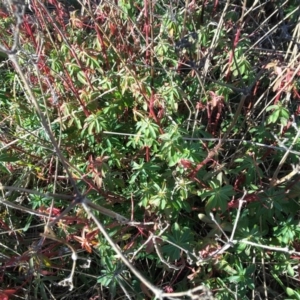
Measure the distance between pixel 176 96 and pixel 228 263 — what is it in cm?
67

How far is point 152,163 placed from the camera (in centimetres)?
182

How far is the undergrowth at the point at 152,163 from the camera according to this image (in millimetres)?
1687

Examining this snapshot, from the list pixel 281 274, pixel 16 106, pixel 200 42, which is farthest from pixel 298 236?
pixel 16 106

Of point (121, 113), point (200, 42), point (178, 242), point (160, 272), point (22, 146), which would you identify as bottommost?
point (160, 272)

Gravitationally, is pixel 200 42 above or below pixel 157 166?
above

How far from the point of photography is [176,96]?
5.97 feet

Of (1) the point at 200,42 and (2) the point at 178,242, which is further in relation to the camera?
(1) the point at 200,42

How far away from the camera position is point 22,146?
6.56 ft

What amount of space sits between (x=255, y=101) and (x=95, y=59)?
75 centimetres

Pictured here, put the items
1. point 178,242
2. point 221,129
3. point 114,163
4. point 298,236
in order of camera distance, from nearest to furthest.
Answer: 1. point 178,242
2. point 298,236
3. point 114,163
4. point 221,129

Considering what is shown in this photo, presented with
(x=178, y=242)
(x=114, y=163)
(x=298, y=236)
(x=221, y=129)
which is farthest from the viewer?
(x=221, y=129)

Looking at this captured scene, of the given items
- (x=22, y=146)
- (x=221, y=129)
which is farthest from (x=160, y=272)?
(x=22, y=146)

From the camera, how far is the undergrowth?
5.53ft

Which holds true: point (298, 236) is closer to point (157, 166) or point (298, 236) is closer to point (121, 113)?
point (157, 166)
